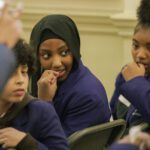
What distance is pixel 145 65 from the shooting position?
2371mm

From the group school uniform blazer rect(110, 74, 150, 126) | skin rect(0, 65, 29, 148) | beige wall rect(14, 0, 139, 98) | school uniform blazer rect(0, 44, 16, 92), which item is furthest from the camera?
beige wall rect(14, 0, 139, 98)

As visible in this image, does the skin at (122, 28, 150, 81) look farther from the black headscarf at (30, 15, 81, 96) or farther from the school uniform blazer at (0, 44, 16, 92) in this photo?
the school uniform blazer at (0, 44, 16, 92)

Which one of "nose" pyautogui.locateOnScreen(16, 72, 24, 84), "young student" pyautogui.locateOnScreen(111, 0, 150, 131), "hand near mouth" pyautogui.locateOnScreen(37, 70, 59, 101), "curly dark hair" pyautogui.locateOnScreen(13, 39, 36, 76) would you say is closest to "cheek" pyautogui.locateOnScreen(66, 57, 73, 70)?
"hand near mouth" pyautogui.locateOnScreen(37, 70, 59, 101)

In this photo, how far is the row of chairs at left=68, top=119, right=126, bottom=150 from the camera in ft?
6.98

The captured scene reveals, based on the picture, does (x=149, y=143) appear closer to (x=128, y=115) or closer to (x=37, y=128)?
(x=37, y=128)

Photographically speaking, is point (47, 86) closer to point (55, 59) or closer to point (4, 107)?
point (55, 59)

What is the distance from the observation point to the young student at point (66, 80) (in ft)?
8.26

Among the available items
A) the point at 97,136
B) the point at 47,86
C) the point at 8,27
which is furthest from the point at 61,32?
the point at 8,27

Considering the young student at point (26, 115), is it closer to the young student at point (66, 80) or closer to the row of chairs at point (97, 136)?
the row of chairs at point (97, 136)

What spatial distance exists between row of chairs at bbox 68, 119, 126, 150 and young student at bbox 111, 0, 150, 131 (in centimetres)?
10

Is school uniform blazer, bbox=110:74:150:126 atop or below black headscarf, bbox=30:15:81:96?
below

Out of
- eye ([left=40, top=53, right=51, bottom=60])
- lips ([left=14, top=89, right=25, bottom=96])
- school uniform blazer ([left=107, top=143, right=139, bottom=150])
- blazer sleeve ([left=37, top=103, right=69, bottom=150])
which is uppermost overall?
school uniform blazer ([left=107, top=143, right=139, bottom=150])

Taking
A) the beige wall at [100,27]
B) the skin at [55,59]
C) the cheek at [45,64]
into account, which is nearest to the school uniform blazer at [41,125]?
the skin at [55,59]

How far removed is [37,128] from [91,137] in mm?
237
